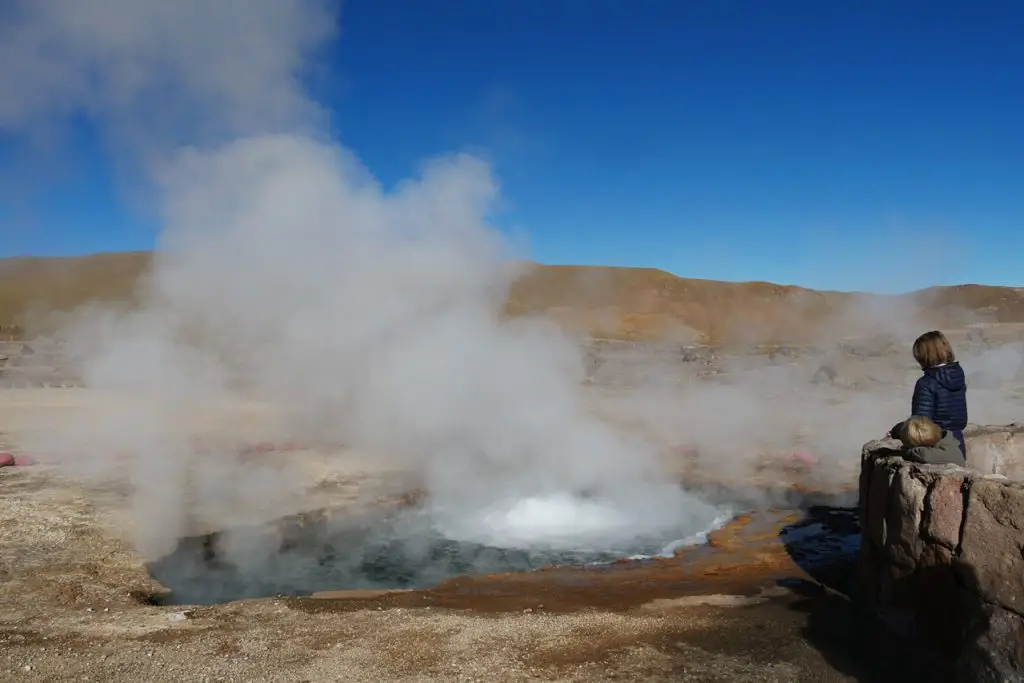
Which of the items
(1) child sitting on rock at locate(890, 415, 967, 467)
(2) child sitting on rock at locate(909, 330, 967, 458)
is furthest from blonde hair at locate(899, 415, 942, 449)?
(2) child sitting on rock at locate(909, 330, 967, 458)

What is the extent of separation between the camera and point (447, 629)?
14.9 ft

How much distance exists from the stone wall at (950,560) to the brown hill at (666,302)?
18.3 metres

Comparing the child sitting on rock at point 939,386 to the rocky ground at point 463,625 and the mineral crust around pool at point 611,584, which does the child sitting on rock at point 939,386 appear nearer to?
the rocky ground at point 463,625

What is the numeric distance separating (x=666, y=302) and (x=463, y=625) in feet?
187

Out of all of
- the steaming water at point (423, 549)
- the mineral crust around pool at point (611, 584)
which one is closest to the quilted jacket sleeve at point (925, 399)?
the mineral crust around pool at point (611, 584)

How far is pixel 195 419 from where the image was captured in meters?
12.9

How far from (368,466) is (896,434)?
21.9ft

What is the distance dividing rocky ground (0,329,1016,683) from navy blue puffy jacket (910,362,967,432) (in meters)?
1.35

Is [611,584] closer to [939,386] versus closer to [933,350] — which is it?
[939,386]

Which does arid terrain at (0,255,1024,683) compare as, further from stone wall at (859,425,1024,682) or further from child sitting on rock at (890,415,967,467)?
child sitting on rock at (890,415,967,467)

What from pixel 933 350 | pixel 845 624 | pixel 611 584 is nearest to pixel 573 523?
pixel 611 584

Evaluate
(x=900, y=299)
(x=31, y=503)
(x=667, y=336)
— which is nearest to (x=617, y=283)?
(x=667, y=336)

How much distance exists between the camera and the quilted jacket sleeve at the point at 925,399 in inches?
185

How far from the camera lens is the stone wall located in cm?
357
